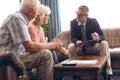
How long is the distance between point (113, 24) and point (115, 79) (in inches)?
54.8

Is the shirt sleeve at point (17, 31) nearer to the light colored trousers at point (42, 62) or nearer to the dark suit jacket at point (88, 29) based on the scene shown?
the light colored trousers at point (42, 62)

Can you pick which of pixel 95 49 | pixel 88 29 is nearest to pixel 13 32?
pixel 95 49

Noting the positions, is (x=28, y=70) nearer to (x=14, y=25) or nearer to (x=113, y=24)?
(x=14, y=25)

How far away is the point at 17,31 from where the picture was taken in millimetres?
2119

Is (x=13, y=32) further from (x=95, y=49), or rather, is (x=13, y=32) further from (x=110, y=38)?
(x=110, y=38)

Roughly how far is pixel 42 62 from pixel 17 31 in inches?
15.1

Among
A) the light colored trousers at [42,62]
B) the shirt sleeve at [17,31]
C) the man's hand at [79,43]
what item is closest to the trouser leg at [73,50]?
the man's hand at [79,43]

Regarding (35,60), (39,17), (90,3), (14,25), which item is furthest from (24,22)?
(90,3)

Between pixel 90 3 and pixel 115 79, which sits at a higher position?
pixel 90 3

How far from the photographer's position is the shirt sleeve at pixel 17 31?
212cm

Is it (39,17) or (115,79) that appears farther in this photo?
(115,79)

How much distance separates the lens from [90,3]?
4941mm

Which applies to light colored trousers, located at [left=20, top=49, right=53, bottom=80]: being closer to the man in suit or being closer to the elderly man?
the elderly man

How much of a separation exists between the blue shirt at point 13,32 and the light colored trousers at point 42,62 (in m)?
0.17
